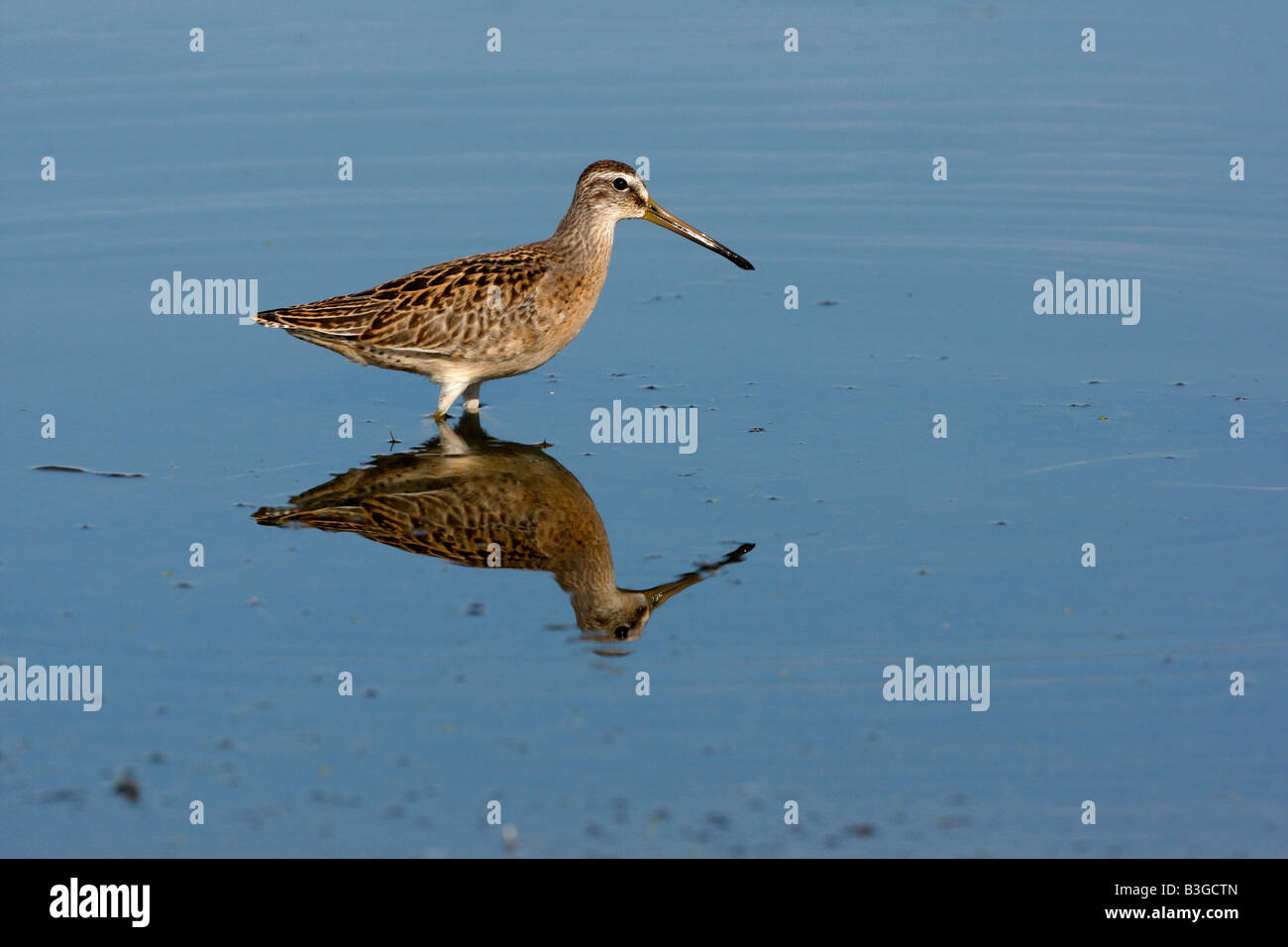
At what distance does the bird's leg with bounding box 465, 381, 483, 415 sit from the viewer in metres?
13.9

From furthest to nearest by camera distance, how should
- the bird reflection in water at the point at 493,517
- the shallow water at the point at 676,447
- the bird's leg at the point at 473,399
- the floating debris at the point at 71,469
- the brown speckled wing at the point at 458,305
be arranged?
the bird's leg at the point at 473,399 < the brown speckled wing at the point at 458,305 < the floating debris at the point at 71,469 < the bird reflection in water at the point at 493,517 < the shallow water at the point at 676,447

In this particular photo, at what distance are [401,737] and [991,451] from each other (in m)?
5.75

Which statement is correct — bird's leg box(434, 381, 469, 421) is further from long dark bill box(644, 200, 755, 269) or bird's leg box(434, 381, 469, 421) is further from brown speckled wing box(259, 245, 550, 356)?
long dark bill box(644, 200, 755, 269)

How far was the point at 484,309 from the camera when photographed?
13203mm

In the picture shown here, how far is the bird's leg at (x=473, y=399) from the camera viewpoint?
13.9m

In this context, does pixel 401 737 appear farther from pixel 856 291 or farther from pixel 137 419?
pixel 856 291

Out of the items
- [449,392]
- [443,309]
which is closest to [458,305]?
[443,309]

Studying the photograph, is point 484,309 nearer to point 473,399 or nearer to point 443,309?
point 443,309

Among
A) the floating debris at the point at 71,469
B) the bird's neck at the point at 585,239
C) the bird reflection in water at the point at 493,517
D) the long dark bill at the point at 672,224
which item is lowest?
the bird reflection in water at the point at 493,517

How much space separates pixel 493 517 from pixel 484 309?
2.26 meters

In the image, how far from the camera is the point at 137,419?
44.0 ft

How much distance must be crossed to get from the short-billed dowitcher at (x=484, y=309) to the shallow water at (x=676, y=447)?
0.58 m

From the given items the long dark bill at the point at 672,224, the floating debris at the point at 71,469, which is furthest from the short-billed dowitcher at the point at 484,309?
the floating debris at the point at 71,469

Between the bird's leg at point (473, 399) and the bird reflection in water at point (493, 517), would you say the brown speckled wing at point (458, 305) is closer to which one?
the bird's leg at point (473, 399)
